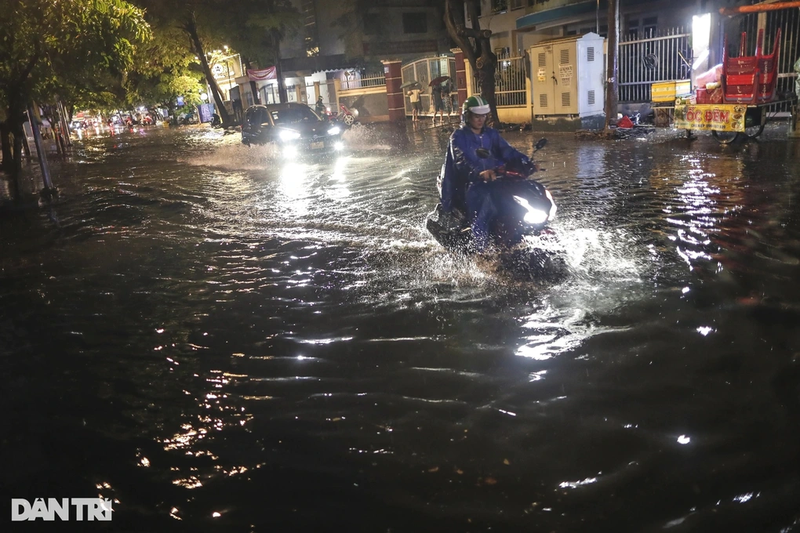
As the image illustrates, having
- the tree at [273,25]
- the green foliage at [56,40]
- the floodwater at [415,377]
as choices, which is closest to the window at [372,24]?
the tree at [273,25]

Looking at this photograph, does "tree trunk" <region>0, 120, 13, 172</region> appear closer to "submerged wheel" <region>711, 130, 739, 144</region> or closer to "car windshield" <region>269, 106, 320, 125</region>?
"car windshield" <region>269, 106, 320, 125</region>

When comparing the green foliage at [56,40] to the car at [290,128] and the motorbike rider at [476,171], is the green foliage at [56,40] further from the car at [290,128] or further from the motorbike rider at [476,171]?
the motorbike rider at [476,171]

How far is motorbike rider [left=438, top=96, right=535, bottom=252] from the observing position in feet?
22.0

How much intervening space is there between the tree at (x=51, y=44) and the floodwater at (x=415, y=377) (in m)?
5.32

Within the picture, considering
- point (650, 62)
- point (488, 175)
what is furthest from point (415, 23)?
point (488, 175)

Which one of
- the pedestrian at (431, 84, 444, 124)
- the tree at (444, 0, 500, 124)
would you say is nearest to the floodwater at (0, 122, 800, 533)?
the tree at (444, 0, 500, 124)

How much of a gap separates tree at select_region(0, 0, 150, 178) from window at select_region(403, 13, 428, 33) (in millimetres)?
34272

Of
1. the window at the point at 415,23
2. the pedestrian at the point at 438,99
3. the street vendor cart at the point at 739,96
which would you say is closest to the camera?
the street vendor cart at the point at 739,96

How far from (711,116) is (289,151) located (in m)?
12.2

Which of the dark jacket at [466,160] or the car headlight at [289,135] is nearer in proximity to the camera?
the dark jacket at [466,160]

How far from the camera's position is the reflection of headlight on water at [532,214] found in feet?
21.7

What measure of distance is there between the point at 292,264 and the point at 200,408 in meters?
3.43

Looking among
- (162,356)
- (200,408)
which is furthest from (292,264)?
(200,408)

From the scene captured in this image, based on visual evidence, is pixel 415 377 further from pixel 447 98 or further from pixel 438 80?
pixel 438 80
